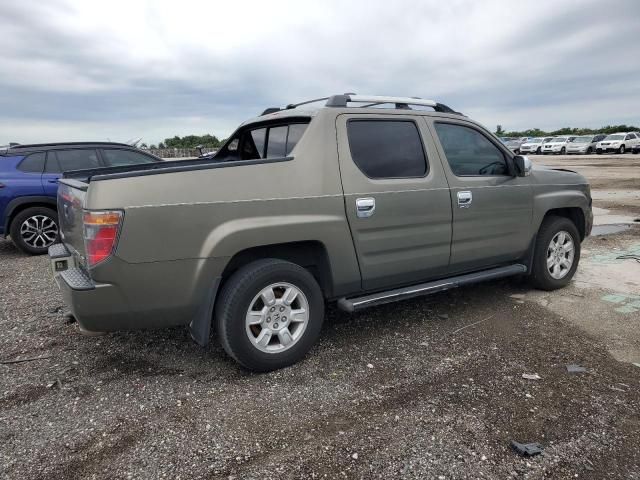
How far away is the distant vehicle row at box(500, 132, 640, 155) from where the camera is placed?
36.6 meters

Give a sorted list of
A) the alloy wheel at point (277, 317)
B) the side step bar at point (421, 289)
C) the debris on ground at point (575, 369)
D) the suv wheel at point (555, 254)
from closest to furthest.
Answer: the alloy wheel at point (277, 317), the debris on ground at point (575, 369), the side step bar at point (421, 289), the suv wheel at point (555, 254)

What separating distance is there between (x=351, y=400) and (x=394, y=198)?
1528mm

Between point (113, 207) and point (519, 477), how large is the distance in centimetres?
258

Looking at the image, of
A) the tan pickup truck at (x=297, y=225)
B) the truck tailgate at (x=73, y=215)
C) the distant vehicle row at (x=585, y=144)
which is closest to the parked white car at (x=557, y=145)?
the distant vehicle row at (x=585, y=144)

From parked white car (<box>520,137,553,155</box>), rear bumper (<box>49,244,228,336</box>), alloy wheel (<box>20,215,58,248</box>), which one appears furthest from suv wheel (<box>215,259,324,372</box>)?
parked white car (<box>520,137,553,155</box>)

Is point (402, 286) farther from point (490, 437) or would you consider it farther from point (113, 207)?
point (113, 207)

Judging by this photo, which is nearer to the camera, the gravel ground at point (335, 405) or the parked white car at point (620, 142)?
the gravel ground at point (335, 405)

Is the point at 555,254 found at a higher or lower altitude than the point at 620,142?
lower

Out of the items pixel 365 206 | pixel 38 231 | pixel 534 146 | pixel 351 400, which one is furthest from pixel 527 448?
pixel 534 146

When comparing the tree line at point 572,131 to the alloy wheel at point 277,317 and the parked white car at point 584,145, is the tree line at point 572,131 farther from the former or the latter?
the alloy wheel at point 277,317

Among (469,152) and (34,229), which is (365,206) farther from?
(34,229)

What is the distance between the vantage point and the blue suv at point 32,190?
288 inches

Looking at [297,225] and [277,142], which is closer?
[297,225]

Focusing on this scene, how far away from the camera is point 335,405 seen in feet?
9.96
